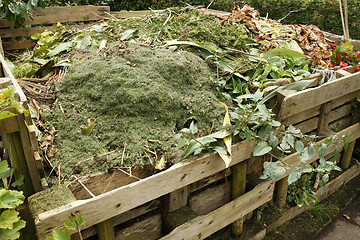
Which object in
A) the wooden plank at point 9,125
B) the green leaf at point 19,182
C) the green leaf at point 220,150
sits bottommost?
the green leaf at point 220,150

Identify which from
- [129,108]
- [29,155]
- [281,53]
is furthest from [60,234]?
[281,53]

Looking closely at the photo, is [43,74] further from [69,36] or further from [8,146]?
[8,146]

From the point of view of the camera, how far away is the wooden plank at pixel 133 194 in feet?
5.82

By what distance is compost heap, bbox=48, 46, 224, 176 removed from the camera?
2277 mm

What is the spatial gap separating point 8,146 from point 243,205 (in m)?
1.94

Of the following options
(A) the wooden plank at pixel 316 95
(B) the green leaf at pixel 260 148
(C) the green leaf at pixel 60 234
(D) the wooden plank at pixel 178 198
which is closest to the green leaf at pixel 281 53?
(A) the wooden plank at pixel 316 95

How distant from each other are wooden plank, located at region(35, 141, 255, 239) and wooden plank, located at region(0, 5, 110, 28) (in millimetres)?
3575

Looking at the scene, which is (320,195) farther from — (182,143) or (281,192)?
(182,143)

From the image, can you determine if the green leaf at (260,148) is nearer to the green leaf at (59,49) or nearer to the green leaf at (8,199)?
the green leaf at (8,199)

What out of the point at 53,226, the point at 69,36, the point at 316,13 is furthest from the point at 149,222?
the point at 316,13

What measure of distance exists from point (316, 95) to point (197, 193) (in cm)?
145

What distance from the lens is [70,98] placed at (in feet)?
8.66

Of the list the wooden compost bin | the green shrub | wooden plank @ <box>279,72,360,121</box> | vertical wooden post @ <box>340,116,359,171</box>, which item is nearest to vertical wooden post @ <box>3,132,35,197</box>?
the wooden compost bin

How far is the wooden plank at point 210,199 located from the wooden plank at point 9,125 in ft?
4.72
